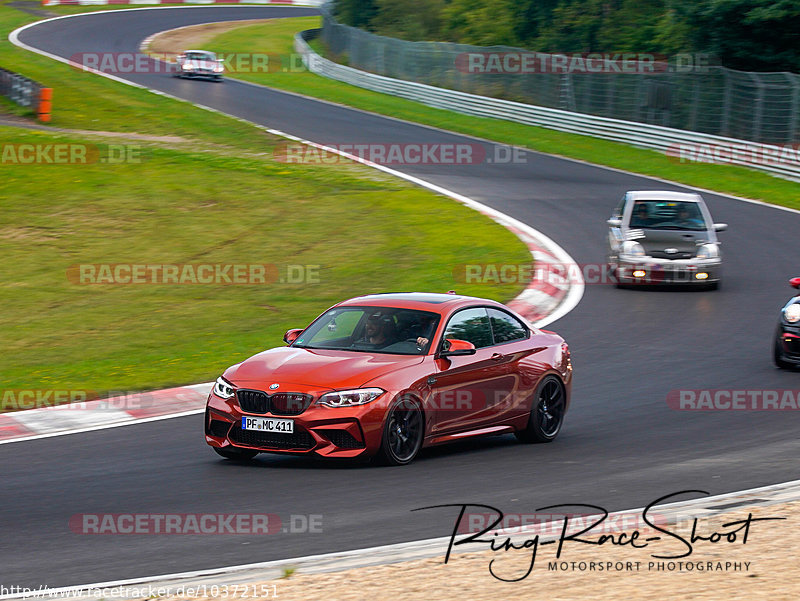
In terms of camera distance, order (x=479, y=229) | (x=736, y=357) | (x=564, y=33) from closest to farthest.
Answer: (x=736, y=357), (x=479, y=229), (x=564, y=33)

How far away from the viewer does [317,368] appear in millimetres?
9750

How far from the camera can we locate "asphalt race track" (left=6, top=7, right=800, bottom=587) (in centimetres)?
752

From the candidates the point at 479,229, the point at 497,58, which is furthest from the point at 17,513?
the point at 497,58

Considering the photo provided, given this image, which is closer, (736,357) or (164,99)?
(736,357)

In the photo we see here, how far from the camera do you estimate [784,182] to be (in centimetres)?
3375

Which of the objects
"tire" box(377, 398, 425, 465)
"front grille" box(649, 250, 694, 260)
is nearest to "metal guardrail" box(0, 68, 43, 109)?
"front grille" box(649, 250, 694, 260)

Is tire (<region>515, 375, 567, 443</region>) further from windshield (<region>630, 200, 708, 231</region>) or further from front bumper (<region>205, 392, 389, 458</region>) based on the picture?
windshield (<region>630, 200, 708, 231</region>)

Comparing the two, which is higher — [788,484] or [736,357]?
[788,484]

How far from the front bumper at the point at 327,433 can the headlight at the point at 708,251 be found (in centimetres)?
1246

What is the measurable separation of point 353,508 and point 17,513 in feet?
7.79

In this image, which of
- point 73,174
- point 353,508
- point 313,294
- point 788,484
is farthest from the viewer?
point 73,174

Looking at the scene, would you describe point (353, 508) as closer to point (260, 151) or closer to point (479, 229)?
point (479, 229)

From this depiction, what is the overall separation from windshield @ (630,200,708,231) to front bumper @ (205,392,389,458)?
1290 cm

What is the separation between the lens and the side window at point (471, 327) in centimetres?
1059
